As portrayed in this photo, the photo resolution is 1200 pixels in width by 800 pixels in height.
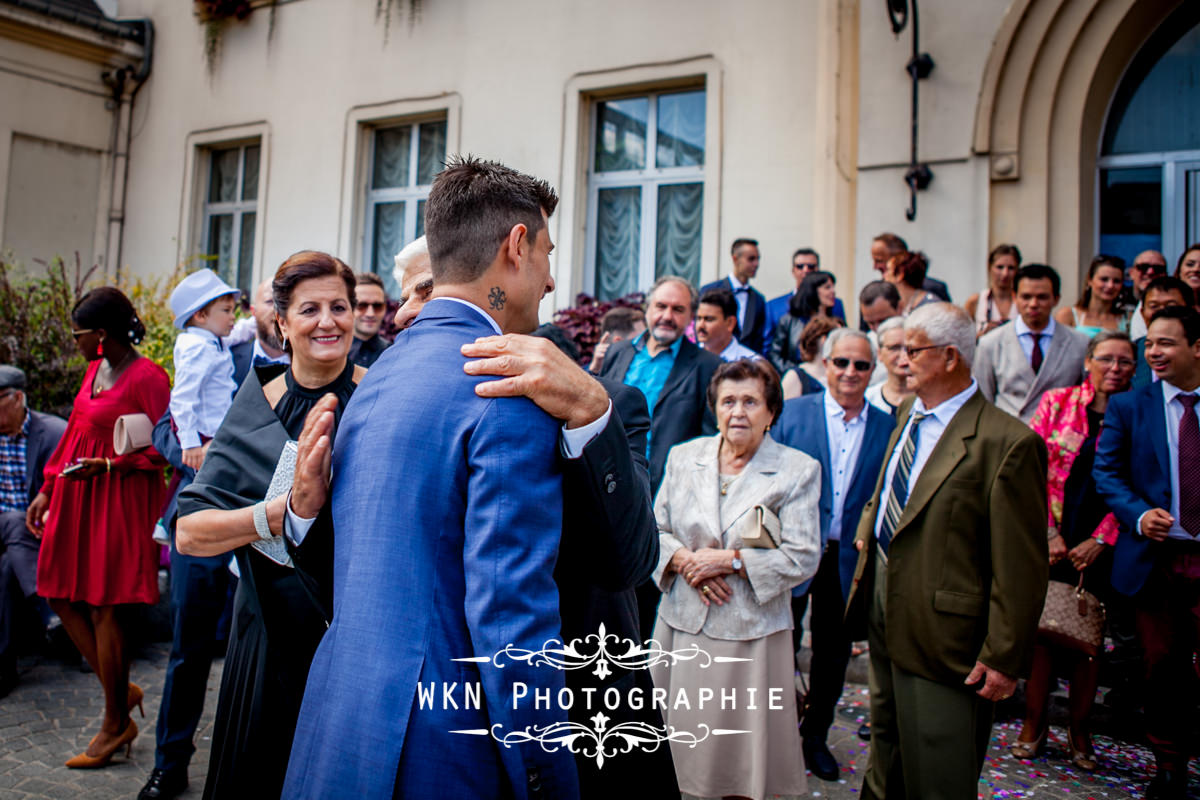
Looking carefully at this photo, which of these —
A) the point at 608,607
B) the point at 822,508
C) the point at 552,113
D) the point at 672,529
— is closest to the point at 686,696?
the point at 672,529

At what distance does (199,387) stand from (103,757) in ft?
5.95

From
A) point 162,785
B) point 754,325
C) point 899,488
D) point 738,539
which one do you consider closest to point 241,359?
point 162,785

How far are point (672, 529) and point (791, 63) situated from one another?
21.7 ft

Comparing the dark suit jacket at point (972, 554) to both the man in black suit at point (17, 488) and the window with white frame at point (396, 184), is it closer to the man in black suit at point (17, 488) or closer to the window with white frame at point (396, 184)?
the man in black suit at point (17, 488)

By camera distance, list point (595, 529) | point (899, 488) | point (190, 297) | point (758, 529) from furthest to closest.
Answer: point (190, 297) < point (758, 529) < point (899, 488) < point (595, 529)

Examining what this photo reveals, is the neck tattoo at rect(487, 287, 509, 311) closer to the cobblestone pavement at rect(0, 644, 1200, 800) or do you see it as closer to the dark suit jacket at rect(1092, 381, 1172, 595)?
the cobblestone pavement at rect(0, 644, 1200, 800)

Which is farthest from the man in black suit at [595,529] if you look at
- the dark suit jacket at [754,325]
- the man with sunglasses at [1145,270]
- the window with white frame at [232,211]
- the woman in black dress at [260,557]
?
the window with white frame at [232,211]

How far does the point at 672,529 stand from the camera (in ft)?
13.1

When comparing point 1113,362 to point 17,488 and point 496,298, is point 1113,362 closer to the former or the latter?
point 496,298

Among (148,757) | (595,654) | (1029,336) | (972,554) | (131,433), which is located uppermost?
(1029,336)

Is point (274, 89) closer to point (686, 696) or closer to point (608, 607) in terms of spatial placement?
point (686, 696)

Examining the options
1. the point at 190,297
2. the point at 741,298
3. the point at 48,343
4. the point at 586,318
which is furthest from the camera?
the point at 586,318

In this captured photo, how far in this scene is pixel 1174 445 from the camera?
4.46 meters

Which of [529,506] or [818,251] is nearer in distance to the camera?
[529,506]
